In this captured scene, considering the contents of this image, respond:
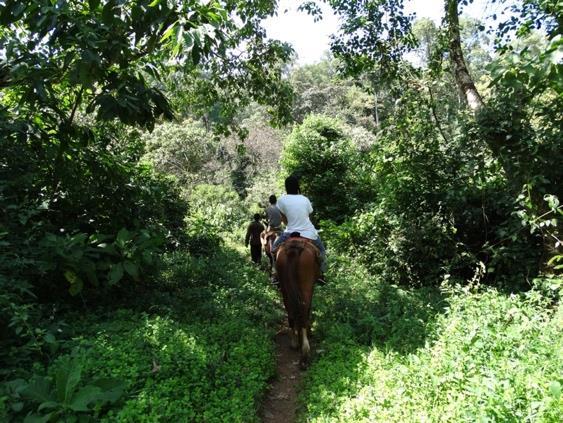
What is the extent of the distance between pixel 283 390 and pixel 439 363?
192 centimetres

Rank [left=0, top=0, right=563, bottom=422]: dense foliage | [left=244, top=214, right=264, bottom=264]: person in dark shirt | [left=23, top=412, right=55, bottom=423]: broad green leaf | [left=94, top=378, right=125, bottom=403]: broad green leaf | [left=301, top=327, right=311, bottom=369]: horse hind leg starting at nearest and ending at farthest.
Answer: [left=23, top=412, right=55, bottom=423]: broad green leaf → [left=94, top=378, right=125, bottom=403]: broad green leaf → [left=0, top=0, right=563, bottom=422]: dense foliage → [left=301, top=327, right=311, bottom=369]: horse hind leg → [left=244, top=214, right=264, bottom=264]: person in dark shirt

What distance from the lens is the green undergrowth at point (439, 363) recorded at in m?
3.17

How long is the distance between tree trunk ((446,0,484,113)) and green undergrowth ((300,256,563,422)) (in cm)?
335

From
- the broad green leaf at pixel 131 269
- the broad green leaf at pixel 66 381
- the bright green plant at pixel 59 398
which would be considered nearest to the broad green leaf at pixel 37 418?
the bright green plant at pixel 59 398

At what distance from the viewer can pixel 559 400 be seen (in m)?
2.87

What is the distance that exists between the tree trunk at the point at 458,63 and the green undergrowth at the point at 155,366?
5.13 meters

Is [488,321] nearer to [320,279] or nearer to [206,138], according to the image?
[320,279]

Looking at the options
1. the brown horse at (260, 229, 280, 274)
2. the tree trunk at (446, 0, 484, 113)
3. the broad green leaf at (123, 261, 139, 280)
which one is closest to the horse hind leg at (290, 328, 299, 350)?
the broad green leaf at (123, 261, 139, 280)

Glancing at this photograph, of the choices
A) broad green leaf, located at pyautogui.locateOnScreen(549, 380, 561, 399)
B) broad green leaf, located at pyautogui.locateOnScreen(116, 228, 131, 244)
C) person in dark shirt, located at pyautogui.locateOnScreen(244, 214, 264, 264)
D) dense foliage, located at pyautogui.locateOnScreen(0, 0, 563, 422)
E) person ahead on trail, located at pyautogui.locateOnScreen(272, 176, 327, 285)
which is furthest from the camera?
person in dark shirt, located at pyautogui.locateOnScreen(244, 214, 264, 264)

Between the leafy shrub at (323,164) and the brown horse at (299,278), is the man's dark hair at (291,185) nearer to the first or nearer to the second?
the brown horse at (299,278)

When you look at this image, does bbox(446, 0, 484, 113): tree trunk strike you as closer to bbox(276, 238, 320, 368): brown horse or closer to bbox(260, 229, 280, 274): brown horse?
bbox(276, 238, 320, 368): brown horse

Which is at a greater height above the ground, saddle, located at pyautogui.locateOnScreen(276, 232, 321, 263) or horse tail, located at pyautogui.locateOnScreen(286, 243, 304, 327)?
saddle, located at pyautogui.locateOnScreen(276, 232, 321, 263)

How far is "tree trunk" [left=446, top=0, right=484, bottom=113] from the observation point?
746 cm

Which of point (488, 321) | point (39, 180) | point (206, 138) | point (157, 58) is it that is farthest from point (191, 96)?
point (206, 138)
